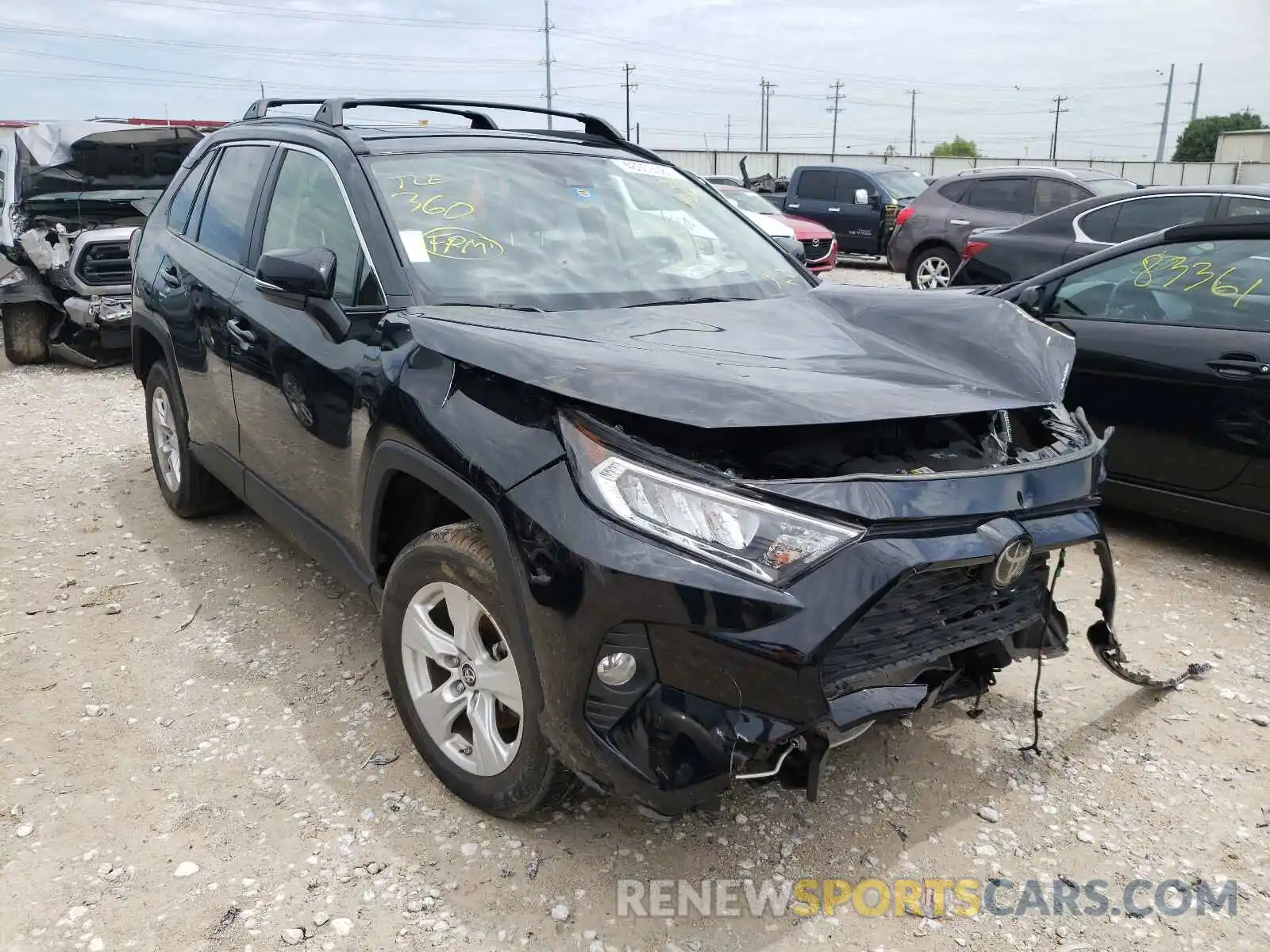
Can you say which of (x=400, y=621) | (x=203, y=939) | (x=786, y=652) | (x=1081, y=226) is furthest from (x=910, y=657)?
(x=1081, y=226)

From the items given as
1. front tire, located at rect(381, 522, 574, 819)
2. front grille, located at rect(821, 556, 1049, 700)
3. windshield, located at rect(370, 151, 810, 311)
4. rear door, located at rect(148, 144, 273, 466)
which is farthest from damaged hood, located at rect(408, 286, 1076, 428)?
rear door, located at rect(148, 144, 273, 466)

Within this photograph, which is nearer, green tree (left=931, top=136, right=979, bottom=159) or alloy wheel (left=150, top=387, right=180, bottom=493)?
alloy wheel (left=150, top=387, right=180, bottom=493)

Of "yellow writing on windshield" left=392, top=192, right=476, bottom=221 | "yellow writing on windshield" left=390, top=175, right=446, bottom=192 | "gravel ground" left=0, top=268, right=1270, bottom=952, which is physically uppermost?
"yellow writing on windshield" left=390, top=175, right=446, bottom=192

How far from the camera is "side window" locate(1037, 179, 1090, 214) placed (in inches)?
464

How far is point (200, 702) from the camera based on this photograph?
3.31 meters

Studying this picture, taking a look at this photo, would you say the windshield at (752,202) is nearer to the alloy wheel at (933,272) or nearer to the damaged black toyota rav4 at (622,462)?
the alloy wheel at (933,272)

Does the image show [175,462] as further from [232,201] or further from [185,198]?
[232,201]

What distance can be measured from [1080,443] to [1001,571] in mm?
623

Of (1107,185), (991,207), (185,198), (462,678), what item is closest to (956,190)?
(991,207)

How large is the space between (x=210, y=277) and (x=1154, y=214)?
299 inches

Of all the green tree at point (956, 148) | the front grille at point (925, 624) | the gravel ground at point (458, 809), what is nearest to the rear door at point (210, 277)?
the gravel ground at point (458, 809)

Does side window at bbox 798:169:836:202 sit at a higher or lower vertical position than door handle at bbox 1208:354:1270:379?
higher

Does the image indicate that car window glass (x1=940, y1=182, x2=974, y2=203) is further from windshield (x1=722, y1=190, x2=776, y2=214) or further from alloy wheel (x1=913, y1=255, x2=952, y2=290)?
windshield (x1=722, y1=190, x2=776, y2=214)

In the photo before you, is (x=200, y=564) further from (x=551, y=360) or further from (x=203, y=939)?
(x=551, y=360)
